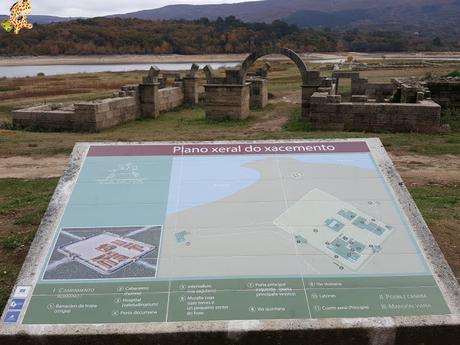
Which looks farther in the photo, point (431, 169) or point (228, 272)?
point (431, 169)

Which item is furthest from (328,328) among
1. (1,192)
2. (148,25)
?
(148,25)

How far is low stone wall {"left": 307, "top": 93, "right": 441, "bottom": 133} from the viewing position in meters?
13.5

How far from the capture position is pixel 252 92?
20594 mm

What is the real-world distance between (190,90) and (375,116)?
37.0 feet

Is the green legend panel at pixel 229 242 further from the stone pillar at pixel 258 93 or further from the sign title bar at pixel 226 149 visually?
the stone pillar at pixel 258 93

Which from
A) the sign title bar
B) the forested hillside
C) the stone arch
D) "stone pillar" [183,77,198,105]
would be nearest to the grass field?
"stone pillar" [183,77,198,105]

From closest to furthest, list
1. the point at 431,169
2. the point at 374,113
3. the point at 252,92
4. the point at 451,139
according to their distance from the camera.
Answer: the point at 431,169 < the point at 451,139 < the point at 374,113 < the point at 252,92

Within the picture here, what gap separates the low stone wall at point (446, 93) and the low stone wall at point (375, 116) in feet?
7.76

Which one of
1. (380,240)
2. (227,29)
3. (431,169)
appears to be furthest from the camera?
(227,29)

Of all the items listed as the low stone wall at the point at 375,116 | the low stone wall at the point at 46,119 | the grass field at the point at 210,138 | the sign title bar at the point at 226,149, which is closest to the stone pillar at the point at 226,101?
the grass field at the point at 210,138

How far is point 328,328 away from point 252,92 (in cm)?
1780

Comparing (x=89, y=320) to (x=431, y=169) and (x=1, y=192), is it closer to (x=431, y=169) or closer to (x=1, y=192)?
(x=1, y=192)

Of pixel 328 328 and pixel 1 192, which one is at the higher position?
pixel 328 328

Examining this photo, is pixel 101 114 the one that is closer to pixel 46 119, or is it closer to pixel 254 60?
pixel 46 119
